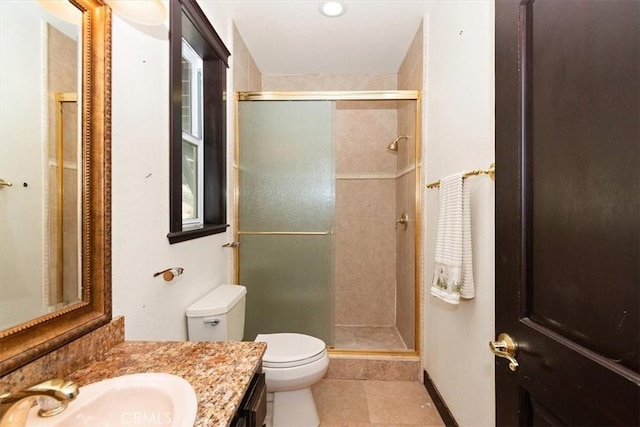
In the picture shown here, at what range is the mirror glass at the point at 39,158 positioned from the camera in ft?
2.36

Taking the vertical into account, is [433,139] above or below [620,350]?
above

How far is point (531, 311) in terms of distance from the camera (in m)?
0.73

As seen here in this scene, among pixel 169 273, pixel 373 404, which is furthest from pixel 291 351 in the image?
pixel 169 273

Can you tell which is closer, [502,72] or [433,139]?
[502,72]

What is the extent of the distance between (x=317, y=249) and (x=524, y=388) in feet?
5.67

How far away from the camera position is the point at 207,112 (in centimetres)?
206

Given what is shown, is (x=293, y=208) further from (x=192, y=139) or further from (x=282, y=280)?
(x=192, y=139)

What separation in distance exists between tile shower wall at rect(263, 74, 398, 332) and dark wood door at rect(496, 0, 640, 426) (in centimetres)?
235

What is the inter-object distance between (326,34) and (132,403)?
251cm

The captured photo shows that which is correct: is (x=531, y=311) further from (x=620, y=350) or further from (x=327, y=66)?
(x=327, y=66)

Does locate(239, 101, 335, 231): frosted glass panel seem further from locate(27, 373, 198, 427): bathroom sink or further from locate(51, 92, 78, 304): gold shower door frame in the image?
locate(27, 373, 198, 427): bathroom sink

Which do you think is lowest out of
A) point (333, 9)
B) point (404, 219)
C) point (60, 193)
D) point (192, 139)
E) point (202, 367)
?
point (202, 367)

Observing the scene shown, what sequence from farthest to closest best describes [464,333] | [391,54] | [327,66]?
1. [327,66]
2. [391,54]
3. [464,333]

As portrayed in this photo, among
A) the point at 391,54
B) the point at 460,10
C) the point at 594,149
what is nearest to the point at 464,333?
the point at 594,149
